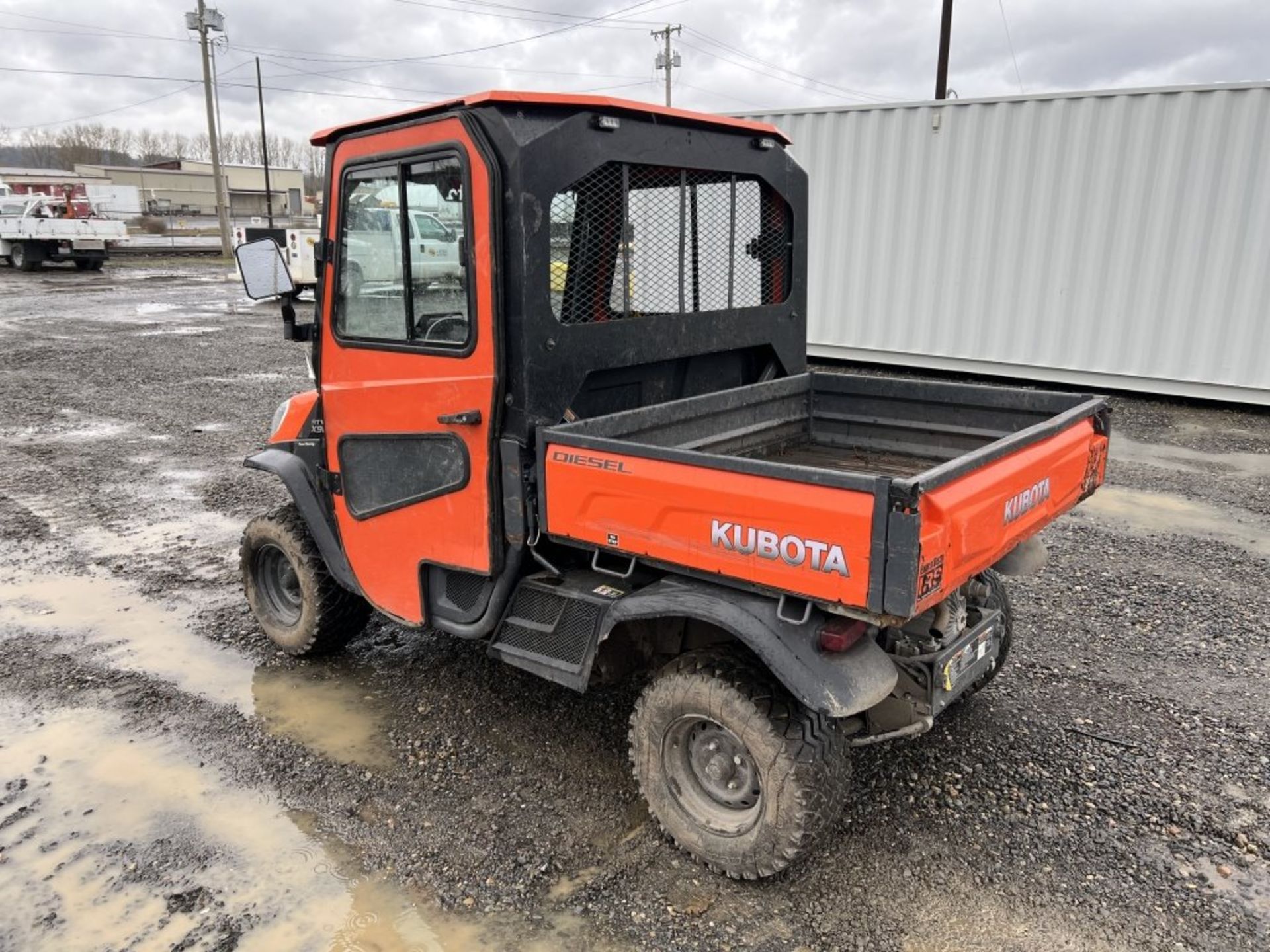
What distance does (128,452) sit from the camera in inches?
321

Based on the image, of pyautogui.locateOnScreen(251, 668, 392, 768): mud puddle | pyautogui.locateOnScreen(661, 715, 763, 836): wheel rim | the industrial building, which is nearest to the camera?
pyautogui.locateOnScreen(661, 715, 763, 836): wheel rim

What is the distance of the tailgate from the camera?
226 cm

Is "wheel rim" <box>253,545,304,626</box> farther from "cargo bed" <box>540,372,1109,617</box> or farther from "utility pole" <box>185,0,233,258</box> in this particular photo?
"utility pole" <box>185,0,233,258</box>

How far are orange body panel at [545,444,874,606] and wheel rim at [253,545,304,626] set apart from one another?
6.42 ft

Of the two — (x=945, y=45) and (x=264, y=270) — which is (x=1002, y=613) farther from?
(x=945, y=45)

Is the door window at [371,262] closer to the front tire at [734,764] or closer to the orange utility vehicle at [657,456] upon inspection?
the orange utility vehicle at [657,456]

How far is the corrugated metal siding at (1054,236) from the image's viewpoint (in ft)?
28.9

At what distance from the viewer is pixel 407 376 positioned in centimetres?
333

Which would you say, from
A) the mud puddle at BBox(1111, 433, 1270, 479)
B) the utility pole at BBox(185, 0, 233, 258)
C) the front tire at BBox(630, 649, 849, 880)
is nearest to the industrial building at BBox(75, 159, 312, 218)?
the utility pole at BBox(185, 0, 233, 258)

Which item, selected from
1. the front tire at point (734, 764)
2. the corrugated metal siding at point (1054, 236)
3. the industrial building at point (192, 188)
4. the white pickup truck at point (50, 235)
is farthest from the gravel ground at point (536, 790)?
the industrial building at point (192, 188)

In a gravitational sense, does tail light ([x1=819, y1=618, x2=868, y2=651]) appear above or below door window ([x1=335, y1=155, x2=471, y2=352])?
below

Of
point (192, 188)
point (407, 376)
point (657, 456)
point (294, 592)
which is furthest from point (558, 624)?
point (192, 188)

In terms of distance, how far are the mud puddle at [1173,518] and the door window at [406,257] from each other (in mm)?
4415

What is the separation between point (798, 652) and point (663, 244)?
1645 mm
